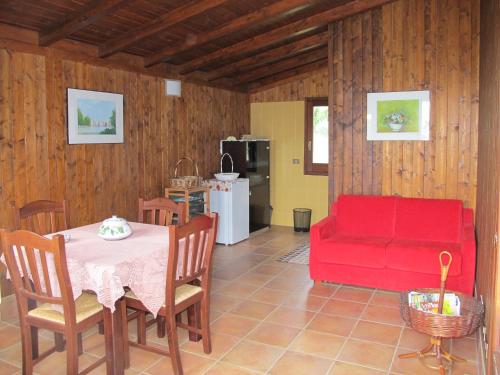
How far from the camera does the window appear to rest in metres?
7.24

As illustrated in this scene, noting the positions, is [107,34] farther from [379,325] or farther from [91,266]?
[379,325]

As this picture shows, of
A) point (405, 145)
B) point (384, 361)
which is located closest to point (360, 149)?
point (405, 145)

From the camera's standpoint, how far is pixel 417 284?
13.4 feet

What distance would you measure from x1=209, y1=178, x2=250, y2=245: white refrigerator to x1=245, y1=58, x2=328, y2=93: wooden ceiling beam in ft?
6.20

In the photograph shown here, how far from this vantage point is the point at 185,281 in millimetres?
2824

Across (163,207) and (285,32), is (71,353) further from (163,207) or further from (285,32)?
(285,32)

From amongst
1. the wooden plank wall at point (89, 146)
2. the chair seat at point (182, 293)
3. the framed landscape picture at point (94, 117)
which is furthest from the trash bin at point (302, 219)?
the chair seat at point (182, 293)

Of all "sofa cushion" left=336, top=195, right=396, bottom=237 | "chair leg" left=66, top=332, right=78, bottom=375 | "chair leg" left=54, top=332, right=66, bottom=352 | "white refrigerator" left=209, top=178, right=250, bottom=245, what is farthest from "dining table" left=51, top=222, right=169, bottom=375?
"white refrigerator" left=209, top=178, right=250, bottom=245

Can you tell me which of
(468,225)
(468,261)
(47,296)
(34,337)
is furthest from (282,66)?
(47,296)

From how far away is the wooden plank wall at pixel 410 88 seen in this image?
456 cm

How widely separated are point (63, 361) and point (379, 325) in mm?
2252

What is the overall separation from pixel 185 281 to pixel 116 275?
0.46m

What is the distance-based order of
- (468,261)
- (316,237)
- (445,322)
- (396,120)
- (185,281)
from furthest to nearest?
(396,120), (316,237), (468,261), (185,281), (445,322)

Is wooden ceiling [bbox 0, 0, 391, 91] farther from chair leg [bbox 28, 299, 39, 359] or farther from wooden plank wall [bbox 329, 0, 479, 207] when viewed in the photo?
chair leg [bbox 28, 299, 39, 359]
